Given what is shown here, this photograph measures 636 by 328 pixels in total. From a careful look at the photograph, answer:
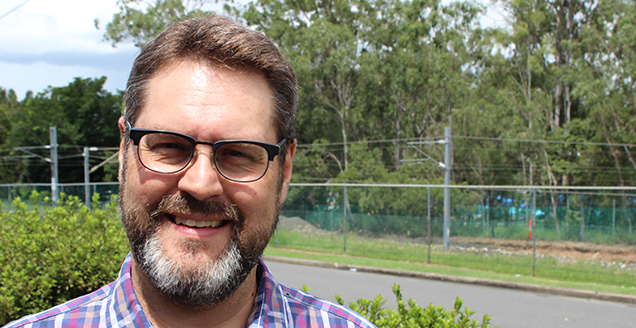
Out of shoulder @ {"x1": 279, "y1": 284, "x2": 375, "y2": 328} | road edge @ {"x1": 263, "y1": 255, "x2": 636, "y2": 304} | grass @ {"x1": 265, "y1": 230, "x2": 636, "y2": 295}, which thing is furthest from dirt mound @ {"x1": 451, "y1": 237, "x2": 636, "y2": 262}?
shoulder @ {"x1": 279, "y1": 284, "x2": 375, "y2": 328}

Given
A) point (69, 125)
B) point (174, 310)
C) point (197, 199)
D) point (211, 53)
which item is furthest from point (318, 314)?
point (69, 125)

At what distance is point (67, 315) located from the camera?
4.66 feet

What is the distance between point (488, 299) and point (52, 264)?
27.0ft

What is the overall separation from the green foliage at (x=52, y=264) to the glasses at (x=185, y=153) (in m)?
3.06

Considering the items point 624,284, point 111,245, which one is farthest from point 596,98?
point 111,245

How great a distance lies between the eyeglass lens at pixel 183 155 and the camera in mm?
1390

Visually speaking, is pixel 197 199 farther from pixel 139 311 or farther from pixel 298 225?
pixel 298 225

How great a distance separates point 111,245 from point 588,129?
37.2 metres

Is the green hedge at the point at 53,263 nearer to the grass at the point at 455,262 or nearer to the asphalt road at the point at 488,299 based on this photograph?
the asphalt road at the point at 488,299

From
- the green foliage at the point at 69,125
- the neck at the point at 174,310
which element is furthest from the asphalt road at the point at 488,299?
the green foliage at the point at 69,125

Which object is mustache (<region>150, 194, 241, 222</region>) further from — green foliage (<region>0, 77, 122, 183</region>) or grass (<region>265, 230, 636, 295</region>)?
green foliage (<region>0, 77, 122, 183</region>)

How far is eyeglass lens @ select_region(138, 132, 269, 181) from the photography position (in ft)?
4.56

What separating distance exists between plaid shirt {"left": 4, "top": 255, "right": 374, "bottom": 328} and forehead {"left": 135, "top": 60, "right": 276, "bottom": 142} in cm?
47

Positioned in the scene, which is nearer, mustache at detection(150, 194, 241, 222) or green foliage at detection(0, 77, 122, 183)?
mustache at detection(150, 194, 241, 222)
